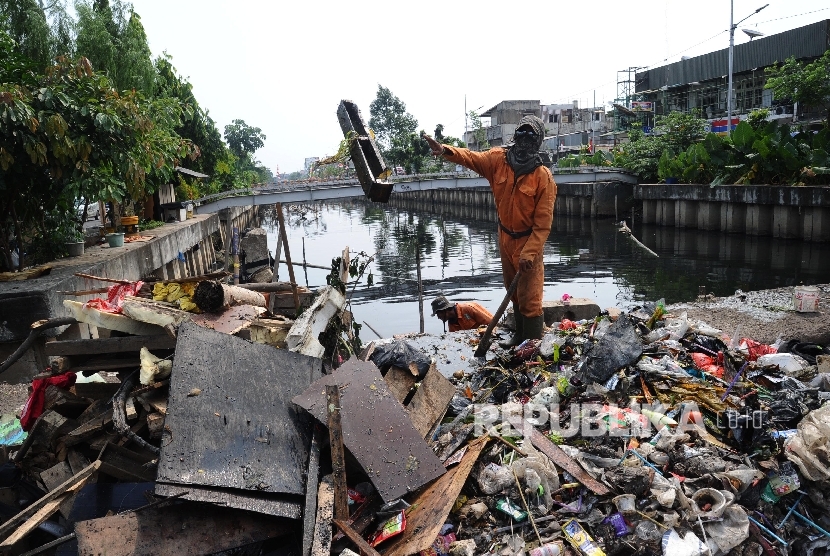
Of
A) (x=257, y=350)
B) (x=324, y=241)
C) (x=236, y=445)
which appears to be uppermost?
(x=257, y=350)

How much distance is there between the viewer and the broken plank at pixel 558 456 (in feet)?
12.2

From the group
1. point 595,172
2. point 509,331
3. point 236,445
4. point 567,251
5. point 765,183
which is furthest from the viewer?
point 595,172

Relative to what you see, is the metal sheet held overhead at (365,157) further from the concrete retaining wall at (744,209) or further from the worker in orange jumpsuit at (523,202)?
the concrete retaining wall at (744,209)

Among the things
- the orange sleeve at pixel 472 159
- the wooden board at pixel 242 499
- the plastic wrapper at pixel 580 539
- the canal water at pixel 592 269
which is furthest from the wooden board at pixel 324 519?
the canal water at pixel 592 269

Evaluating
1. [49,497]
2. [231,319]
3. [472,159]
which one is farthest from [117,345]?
[472,159]

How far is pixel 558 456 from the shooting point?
4.01m

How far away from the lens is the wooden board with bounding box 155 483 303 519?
3.06 m

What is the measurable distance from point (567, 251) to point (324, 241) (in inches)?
674

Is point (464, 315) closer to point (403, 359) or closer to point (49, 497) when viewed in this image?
point (403, 359)

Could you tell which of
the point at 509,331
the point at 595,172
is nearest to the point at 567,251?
the point at 595,172

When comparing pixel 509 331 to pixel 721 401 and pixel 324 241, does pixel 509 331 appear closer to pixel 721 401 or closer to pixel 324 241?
pixel 721 401

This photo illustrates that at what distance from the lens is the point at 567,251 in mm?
26531

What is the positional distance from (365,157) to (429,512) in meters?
3.32

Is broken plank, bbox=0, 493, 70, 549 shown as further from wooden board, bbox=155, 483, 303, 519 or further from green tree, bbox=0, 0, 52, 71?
green tree, bbox=0, 0, 52, 71
